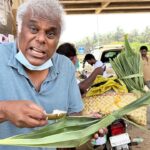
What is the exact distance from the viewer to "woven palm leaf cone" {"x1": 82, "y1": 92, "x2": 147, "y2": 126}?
3.50m

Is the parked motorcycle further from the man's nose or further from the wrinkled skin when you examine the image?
the man's nose

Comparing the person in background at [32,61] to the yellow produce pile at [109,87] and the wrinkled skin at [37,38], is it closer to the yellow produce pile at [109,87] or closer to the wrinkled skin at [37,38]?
the wrinkled skin at [37,38]

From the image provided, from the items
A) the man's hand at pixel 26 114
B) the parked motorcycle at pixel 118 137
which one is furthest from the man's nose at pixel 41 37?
the parked motorcycle at pixel 118 137

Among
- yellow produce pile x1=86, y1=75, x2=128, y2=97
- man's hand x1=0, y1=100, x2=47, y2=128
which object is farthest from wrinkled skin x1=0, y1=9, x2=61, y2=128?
yellow produce pile x1=86, y1=75, x2=128, y2=97

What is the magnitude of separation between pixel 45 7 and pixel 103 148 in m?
3.74

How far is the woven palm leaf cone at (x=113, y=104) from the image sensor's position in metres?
3.50

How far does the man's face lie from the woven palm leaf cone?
1.57 metres

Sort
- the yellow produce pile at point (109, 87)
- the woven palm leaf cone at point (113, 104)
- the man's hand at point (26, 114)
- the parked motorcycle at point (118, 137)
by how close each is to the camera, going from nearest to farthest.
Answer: the man's hand at point (26, 114)
the woven palm leaf cone at point (113, 104)
the yellow produce pile at point (109, 87)
the parked motorcycle at point (118, 137)

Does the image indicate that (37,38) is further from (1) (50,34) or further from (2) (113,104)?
(2) (113,104)

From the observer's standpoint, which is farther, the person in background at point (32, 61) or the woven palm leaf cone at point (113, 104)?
the woven palm leaf cone at point (113, 104)

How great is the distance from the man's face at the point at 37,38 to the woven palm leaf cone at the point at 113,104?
1574 millimetres

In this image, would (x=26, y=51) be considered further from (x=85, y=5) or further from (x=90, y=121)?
(x=85, y=5)

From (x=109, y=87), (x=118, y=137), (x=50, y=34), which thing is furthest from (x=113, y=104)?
(x=50, y=34)

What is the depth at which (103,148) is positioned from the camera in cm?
541
